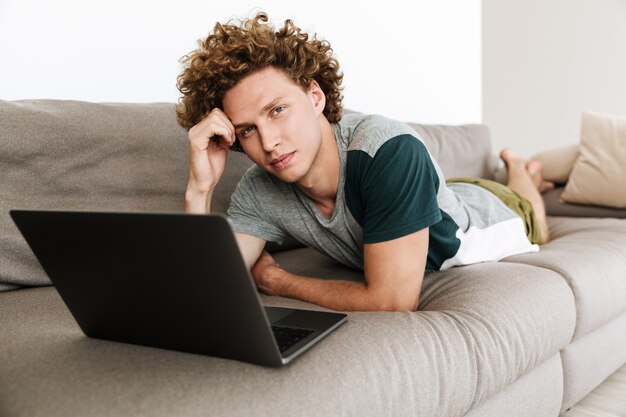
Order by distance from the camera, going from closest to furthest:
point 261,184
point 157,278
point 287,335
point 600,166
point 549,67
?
point 157,278, point 287,335, point 261,184, point 600,166, point 549,67

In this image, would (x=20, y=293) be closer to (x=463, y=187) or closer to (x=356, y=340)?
(x=356, y=340)

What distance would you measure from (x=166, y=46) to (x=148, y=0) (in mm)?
148

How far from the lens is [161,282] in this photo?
2.29 feet

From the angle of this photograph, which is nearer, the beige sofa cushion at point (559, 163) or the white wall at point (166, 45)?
the white wall at point (166, 45)

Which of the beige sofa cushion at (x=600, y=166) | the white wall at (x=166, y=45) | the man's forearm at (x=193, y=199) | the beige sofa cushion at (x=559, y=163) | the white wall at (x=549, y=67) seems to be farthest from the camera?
the white wall at (x=549, y=67)

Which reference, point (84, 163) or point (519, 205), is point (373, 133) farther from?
point (519, 205)

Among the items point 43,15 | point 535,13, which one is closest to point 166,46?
point 43,15

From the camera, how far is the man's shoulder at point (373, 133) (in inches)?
45.0

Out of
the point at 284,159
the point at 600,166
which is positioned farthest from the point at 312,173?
the point at 600,166

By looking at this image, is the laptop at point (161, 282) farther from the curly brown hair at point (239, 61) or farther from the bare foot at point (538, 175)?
the bare foot at point (538, 175)

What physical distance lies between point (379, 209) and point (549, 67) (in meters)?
3.05

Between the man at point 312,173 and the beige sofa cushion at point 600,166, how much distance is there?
983 millimetres

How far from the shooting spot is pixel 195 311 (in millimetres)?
715

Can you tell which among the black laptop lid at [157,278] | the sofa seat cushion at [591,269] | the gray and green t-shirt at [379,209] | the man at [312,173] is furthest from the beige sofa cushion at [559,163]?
the black laptop lid at [157,278]
